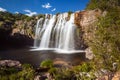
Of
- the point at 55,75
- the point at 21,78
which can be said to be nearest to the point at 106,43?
the point at 55,75

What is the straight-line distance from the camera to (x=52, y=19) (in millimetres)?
49656

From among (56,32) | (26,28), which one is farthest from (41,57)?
(26,28)

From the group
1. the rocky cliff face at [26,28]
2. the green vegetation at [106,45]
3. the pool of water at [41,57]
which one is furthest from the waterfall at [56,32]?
the green vegetation at [106,45]

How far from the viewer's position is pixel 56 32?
4638cm

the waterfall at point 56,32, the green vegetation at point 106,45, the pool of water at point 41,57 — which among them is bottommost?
the pool of water at point 41,57

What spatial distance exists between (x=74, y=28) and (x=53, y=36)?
19.0ft

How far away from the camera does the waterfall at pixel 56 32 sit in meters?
43.8

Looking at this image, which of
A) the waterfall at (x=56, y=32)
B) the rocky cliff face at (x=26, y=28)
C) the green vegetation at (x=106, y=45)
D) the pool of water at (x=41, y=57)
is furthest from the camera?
the rocky cliff face at (x=26, y=28)

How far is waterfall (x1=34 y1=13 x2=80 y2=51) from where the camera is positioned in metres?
43.8

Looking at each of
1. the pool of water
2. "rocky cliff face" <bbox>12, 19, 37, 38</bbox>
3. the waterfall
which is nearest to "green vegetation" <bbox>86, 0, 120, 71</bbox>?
the pool of water

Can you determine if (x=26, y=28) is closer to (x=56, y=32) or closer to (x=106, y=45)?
(x=56, y=32)

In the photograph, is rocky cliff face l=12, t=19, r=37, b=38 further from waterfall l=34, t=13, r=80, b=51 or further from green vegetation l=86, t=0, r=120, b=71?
green vegetation l=86, t=0, r=120, b=71

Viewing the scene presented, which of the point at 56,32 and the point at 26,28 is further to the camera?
the point at 26,28

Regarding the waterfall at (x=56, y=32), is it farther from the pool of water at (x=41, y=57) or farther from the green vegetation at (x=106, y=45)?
the green vegetation at (x=106, y=45)
